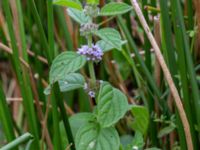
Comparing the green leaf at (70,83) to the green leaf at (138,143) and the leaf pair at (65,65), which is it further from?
the green leaf at (138,143)

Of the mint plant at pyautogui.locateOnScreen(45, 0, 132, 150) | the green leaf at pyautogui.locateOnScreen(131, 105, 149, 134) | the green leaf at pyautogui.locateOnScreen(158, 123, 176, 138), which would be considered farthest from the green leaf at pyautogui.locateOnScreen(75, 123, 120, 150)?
the green leaf at pyautogui.locateOnScreen(158, 123, 176, 138)

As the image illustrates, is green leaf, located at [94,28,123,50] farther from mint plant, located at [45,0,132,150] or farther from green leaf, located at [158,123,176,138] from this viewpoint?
green leaf, located at [158,123,176,138]

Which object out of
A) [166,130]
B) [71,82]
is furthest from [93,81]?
[166,130]

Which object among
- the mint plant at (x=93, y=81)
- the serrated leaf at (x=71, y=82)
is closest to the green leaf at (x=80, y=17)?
the mint plant at (x=93, y=81)

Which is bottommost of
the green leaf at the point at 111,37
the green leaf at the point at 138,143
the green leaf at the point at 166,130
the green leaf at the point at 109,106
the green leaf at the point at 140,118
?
the green leaf at the point at 166,130

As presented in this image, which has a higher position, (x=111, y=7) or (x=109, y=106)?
(x=111, y=7)

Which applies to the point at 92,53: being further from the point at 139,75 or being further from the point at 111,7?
the point at 139,75
